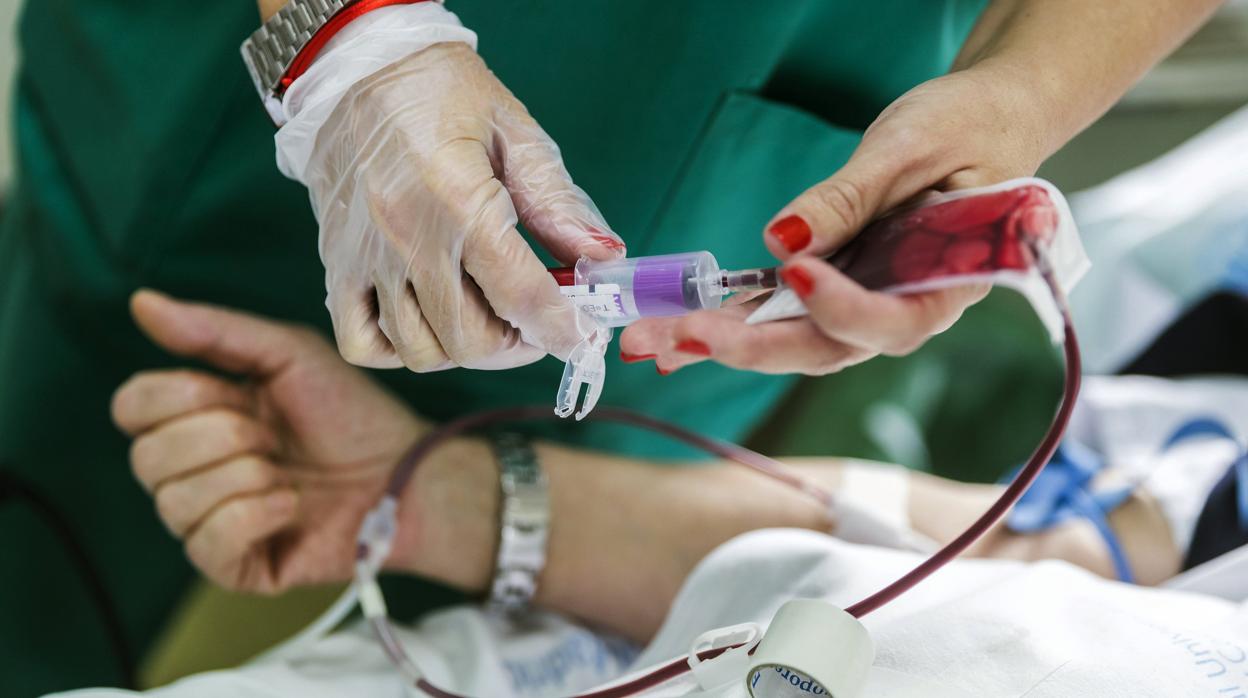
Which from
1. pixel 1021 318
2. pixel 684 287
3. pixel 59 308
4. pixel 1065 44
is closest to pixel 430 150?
pixel 684 287

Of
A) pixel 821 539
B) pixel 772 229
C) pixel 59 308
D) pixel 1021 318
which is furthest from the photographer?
pixel 1021 318

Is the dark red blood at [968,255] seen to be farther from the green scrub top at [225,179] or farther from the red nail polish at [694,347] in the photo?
the green scrub top at [225,179]

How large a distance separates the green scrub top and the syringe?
0.47ft

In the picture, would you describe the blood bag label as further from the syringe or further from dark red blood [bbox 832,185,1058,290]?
dark red blood [bbox 832,185,1058,290]

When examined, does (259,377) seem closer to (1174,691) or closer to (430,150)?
(430,150)

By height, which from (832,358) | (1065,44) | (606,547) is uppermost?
(1065,44)

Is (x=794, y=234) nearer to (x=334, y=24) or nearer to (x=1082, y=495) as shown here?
(x=334, y=24)

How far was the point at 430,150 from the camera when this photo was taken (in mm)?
507

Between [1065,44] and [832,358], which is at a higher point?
[1065,44]

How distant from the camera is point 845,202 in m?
0.45

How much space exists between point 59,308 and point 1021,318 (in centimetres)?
105

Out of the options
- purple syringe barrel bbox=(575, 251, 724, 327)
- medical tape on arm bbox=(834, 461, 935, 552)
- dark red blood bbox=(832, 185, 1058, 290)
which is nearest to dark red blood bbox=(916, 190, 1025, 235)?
dark red blood bbox=(832, 185, 1058, 290)

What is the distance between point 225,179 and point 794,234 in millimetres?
463

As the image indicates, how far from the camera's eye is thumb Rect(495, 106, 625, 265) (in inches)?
20.1
